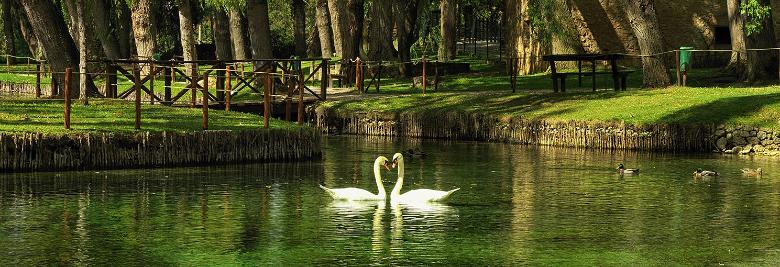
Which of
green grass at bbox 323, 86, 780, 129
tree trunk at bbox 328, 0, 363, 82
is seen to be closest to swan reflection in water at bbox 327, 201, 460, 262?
green grass at bbox 323, 86, 780, 129

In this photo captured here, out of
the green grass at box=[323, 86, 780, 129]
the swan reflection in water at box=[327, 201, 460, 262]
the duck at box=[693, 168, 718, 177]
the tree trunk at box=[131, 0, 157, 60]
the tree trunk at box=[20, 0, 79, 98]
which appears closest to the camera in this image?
the swan reflection in water at box=[327, 201, 460, 262]

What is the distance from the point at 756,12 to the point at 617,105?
20.4 feet

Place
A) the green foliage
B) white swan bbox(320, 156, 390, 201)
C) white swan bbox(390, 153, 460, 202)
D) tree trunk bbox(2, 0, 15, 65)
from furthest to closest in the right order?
tree trunk bbox(2, 0, 15, 65) → the green foliage → white swan bbox(320, 156, 390, 201) → white swan bbox(390, 153, 460, 202)

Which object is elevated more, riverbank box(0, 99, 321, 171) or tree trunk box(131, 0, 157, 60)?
tree trunk box(131, 0, 157, 60)

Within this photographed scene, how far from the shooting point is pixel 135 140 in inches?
1399

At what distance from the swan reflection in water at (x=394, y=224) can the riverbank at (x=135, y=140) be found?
7.44m

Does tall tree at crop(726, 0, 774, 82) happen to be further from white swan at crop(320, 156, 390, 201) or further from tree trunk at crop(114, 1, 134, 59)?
tree trunk at crop(114, 1, 134, 59)

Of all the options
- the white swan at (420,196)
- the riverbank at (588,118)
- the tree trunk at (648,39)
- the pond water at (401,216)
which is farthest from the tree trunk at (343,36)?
the white swan at (420,196)

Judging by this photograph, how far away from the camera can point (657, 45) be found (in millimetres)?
51594

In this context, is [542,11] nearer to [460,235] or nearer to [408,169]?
[408,169]

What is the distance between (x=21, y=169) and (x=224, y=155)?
5.23 m

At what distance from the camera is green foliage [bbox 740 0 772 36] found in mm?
49156

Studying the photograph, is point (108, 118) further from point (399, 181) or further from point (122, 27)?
point (122, 27)

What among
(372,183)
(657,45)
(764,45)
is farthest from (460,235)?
(764,45)
